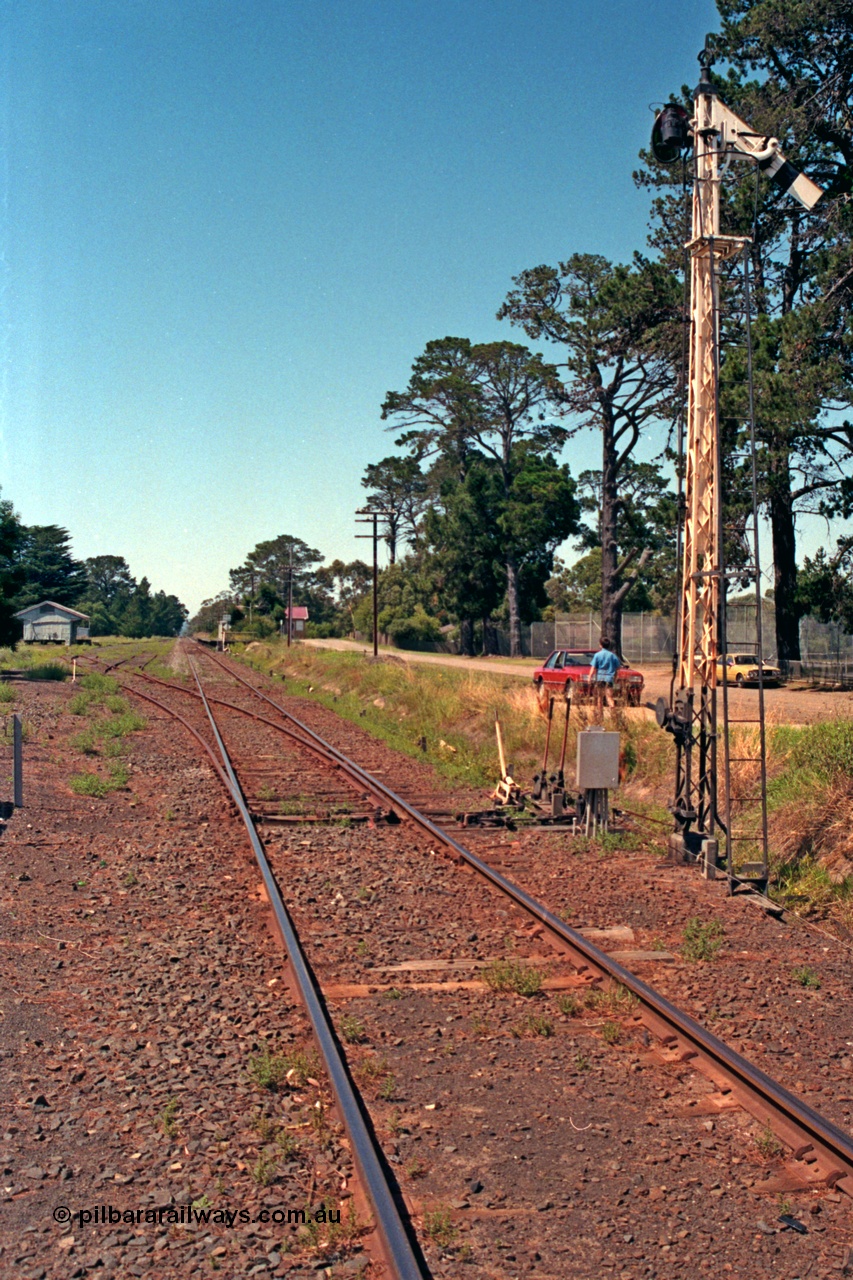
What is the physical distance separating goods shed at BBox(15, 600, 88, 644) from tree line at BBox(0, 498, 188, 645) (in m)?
1.78

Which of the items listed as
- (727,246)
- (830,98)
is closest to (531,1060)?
(727,246)

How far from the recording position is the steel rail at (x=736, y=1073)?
178 inches

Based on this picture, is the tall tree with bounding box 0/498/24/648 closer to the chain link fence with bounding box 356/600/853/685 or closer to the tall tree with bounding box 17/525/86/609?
the chain link fence with bounding box 356/600/853/685

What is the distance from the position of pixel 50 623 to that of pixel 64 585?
15.9m

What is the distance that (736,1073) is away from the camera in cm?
528

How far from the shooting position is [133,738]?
21.7 m

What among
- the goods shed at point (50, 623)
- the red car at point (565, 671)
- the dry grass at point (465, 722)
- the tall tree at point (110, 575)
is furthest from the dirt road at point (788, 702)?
the tall tree at point (110, 575)

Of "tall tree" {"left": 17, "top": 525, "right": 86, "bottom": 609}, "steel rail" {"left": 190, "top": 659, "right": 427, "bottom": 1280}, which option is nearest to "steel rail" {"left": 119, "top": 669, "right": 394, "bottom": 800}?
"steel rail" {"left": 190, "top": 659, "right": 427, "bottom": 1280}

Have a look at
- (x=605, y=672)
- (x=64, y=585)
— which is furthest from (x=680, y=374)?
(x=64, y=585)

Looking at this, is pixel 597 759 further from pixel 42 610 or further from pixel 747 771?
pixel 42 610

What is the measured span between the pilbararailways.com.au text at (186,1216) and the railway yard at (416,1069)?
0.04 ft

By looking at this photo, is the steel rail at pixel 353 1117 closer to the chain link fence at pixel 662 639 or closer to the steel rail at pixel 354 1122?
the steel rail at pixel 354 1122

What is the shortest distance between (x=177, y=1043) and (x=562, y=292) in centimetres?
4291

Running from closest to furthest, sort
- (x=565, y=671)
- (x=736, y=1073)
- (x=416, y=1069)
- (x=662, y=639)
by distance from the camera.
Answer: (x=736, y=1073), (x=416, y=1069), (x=565, y=671), (x=662, y=639)
